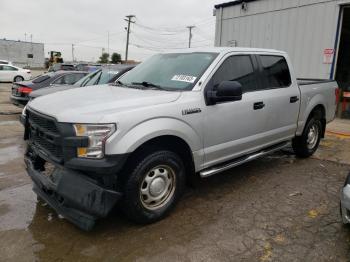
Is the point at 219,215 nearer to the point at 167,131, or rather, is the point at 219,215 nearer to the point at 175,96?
the point at 167,131

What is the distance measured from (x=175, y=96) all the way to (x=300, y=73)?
8.22m

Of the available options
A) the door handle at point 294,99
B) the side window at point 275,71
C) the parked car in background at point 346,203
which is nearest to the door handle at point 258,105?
the side window at point 275,71

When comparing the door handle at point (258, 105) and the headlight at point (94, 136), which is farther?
the door handle at point (258, 105)

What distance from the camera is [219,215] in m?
3.74

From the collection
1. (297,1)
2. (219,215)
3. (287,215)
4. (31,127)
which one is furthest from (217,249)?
(297,1)

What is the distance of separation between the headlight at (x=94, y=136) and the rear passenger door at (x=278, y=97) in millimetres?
2428

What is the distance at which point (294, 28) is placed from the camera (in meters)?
10.5

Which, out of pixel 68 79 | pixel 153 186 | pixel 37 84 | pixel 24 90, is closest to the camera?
pixel 153 186

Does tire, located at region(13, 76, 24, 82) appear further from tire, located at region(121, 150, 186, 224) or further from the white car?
tire, located at region(121, 150, 186, 224)

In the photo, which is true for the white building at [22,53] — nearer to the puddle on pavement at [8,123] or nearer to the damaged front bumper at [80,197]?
the puddle on pavement at [8,123]

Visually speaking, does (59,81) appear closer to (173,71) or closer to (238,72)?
(173,71)

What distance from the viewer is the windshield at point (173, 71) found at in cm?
387

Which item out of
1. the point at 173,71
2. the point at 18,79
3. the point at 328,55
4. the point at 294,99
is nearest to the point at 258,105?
the point at 294,99

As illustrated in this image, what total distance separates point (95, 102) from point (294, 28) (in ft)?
29.8
